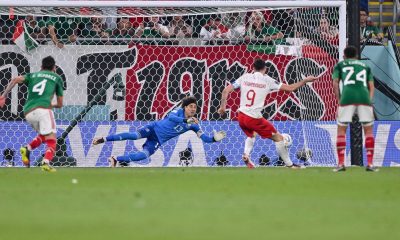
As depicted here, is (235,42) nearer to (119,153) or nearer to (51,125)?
(119,153)

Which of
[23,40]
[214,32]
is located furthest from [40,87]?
[214,32]

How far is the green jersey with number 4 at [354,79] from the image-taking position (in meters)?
16.8

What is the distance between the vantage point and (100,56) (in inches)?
827

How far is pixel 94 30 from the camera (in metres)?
21.3

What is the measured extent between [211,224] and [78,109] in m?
12.8

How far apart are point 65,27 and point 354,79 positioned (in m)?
7.24

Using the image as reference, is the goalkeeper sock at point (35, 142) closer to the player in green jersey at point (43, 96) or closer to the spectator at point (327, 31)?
the player in green jersey at point (43, 96)

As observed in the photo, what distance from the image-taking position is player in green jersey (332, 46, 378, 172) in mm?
16812

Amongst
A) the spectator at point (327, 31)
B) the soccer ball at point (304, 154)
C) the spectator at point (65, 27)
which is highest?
the spectator at point (65, 27)

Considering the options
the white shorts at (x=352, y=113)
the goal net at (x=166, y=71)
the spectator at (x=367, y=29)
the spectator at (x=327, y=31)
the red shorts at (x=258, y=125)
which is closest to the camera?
the white shorts at (x=352, y=113)

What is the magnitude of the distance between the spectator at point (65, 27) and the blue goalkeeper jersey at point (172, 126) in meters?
3.07

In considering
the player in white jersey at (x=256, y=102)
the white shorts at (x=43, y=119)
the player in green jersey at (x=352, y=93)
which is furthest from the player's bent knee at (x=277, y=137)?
the white shorts at (x=43, y=119)

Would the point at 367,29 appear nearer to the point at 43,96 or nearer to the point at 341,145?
the point at 341,145

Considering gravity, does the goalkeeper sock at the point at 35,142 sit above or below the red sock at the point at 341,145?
above
